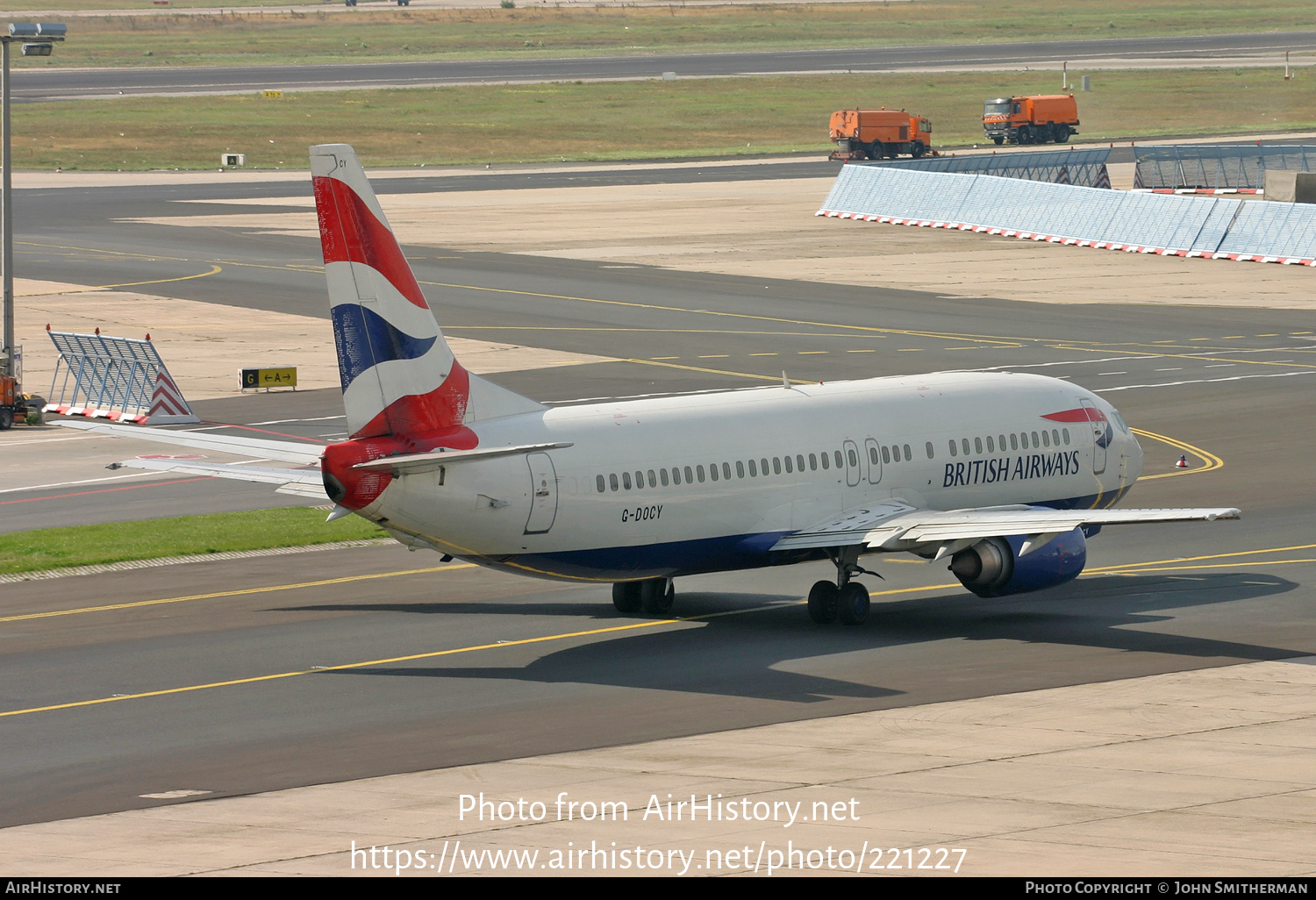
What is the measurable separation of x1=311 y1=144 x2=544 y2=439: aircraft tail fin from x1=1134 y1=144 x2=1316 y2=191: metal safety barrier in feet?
349

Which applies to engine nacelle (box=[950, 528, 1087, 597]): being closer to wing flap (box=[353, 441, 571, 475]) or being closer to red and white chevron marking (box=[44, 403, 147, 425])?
wing flap (box=[353, 441, 571, 475])

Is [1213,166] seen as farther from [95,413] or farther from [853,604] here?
[853,604]

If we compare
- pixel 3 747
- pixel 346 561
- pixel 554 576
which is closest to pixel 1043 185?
pixel 346 561

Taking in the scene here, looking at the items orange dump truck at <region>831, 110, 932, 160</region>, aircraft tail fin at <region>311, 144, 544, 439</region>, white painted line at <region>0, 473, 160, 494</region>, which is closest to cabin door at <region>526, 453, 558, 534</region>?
aircraft tail fin at <region>311, 144, 544, 439</region>

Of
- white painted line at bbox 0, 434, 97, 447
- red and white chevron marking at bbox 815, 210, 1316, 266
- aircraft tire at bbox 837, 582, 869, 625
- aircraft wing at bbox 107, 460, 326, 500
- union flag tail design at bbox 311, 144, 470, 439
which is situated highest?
red and white chevron marking at bbox 815, 210, 1316, 266

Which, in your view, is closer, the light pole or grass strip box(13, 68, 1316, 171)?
the light pole

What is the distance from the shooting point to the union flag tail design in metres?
34.1

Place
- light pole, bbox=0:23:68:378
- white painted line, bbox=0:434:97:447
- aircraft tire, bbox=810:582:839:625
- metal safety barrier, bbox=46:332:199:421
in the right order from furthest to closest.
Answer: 1. metal safety barrier, bbox=46:332:199:421
2. white painted line, bbox=0:434:97:447
3. light pole, bbox=0:23:68:378
4. aircraft tire, bbox=810:582:839:625

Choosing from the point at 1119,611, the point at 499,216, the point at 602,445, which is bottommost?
the point at 1119,611

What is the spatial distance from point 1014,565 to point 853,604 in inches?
127

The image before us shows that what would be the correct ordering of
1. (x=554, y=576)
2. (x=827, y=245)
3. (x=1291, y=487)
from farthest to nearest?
(x=827, y=245) < (x=1291, y=487) < (x=554, y=576)

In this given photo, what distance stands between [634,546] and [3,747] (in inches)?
472

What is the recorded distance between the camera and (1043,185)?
118 m
